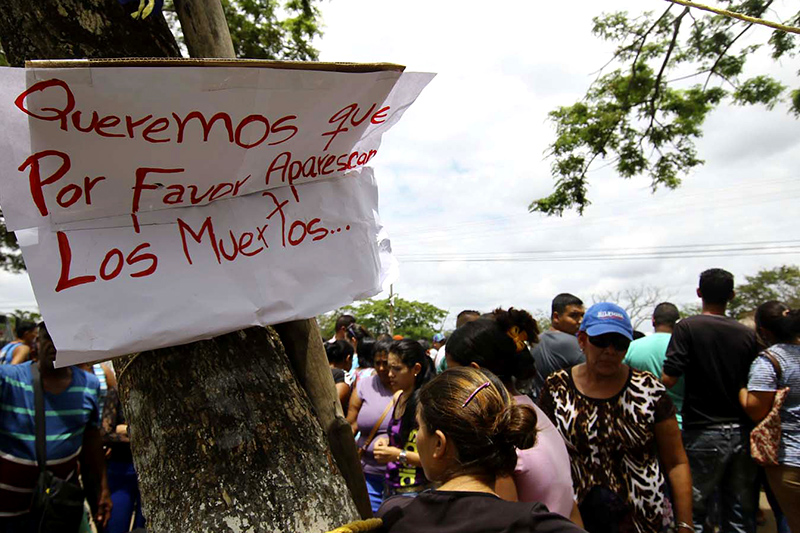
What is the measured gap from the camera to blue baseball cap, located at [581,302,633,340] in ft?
7.72

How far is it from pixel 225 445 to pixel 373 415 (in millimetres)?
2569

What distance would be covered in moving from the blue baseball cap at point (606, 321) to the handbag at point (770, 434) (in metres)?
1.16

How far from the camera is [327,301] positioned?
4.27ft

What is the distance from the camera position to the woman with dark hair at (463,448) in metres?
1.27

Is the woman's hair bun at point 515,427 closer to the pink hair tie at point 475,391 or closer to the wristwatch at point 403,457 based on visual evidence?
the pink hair tie at point 475,391

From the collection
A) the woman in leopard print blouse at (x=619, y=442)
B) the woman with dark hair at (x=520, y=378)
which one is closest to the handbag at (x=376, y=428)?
the woman with dark hair at (x=520, y=378)

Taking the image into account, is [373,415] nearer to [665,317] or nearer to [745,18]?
[665,317]

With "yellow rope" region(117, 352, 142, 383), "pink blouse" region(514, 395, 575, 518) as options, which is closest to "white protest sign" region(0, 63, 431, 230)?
"yellow rope" region(117, 352, 142, 383)

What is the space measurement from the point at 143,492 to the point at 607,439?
1.75m

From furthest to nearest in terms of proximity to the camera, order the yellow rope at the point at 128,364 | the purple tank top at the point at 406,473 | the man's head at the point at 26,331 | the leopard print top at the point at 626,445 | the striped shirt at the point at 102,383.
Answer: the man's head at the point at 26,331
the striped shirt at the point at 102,383
the purple tank top at the point at 406,473
the leopard print top at the point at 626,445
the yellow rope at the point at 128,364

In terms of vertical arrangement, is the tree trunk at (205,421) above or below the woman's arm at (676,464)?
above

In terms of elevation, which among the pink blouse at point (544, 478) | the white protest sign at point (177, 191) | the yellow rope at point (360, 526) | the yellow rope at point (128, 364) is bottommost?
the pink blouse at point (544, 478)

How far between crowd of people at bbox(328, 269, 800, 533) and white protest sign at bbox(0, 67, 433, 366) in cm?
51

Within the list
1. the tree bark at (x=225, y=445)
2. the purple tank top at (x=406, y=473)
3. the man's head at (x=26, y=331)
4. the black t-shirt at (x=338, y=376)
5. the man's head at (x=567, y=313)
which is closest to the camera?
the tree bark at (x=225, y=445)
